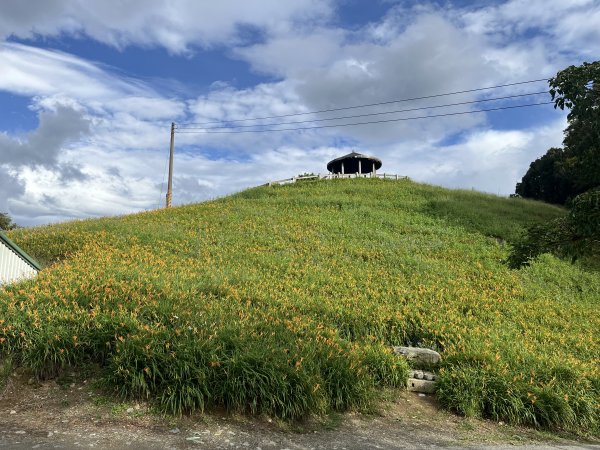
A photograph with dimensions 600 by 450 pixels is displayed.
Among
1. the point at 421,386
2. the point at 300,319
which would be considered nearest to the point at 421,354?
the point at 421,386

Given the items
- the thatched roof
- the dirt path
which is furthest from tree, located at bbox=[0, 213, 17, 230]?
the dirt path

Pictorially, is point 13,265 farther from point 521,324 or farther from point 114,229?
point 521,324

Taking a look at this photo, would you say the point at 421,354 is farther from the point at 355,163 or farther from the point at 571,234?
the point at 355,163

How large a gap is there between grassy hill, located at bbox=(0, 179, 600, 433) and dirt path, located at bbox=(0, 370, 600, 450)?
22cm

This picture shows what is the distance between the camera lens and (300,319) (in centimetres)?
759

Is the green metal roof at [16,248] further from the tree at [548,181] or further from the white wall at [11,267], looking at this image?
the tree at [548,181]

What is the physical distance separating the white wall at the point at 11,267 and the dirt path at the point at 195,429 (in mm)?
3753

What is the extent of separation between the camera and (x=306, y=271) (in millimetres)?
11633

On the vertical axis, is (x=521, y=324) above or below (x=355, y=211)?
below

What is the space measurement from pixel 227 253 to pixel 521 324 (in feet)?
26.5

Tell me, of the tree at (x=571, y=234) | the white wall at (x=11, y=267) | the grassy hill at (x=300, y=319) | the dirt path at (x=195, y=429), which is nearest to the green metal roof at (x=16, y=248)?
the white wall at (x=11, y=267)

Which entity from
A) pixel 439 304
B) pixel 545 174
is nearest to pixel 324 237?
pixel 439 304

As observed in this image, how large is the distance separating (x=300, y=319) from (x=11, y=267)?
5987 mm

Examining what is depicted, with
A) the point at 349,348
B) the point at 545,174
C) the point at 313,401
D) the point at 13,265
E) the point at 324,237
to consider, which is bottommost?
the point at 313,401
